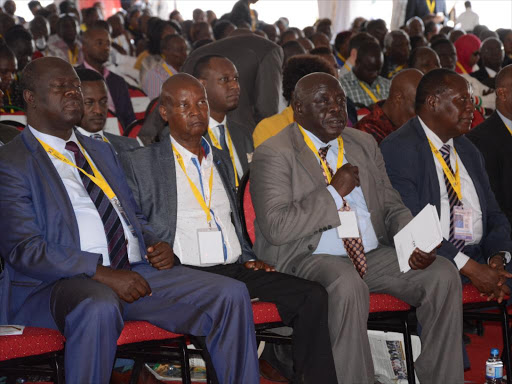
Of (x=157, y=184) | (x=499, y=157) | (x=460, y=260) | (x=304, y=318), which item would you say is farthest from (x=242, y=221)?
(x=499, y=157)

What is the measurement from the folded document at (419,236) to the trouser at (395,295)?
11 centimetres

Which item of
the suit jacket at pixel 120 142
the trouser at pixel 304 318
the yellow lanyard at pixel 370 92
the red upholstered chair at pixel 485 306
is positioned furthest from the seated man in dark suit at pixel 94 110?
the yellow lanyard at pixel 370 92

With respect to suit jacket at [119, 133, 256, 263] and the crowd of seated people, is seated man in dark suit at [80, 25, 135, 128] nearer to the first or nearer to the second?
the crowd of seated people

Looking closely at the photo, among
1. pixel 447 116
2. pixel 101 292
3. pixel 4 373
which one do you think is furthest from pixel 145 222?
pixel 447 116

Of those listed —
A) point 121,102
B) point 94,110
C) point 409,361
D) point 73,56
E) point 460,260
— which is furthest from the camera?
point 73,56

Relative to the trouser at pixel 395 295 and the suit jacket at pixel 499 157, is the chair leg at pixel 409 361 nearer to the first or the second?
the trouser at pixel 395 295

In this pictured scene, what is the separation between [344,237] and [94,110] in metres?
1.62

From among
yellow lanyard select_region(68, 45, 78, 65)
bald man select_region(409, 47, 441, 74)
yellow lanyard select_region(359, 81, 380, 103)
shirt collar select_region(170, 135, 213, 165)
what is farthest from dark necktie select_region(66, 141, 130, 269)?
yellow lanyard select_region(68, 45, 78, 65)

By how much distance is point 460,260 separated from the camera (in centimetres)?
350

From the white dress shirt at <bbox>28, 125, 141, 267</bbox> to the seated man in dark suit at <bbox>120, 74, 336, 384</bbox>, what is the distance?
0.86 feet

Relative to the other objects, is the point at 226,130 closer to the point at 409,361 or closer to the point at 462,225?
the point at 462,225

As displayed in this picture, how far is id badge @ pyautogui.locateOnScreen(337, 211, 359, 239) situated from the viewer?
3.30 meters

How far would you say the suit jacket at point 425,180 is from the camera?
371cm

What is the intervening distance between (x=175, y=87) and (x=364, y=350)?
149 centimetres
